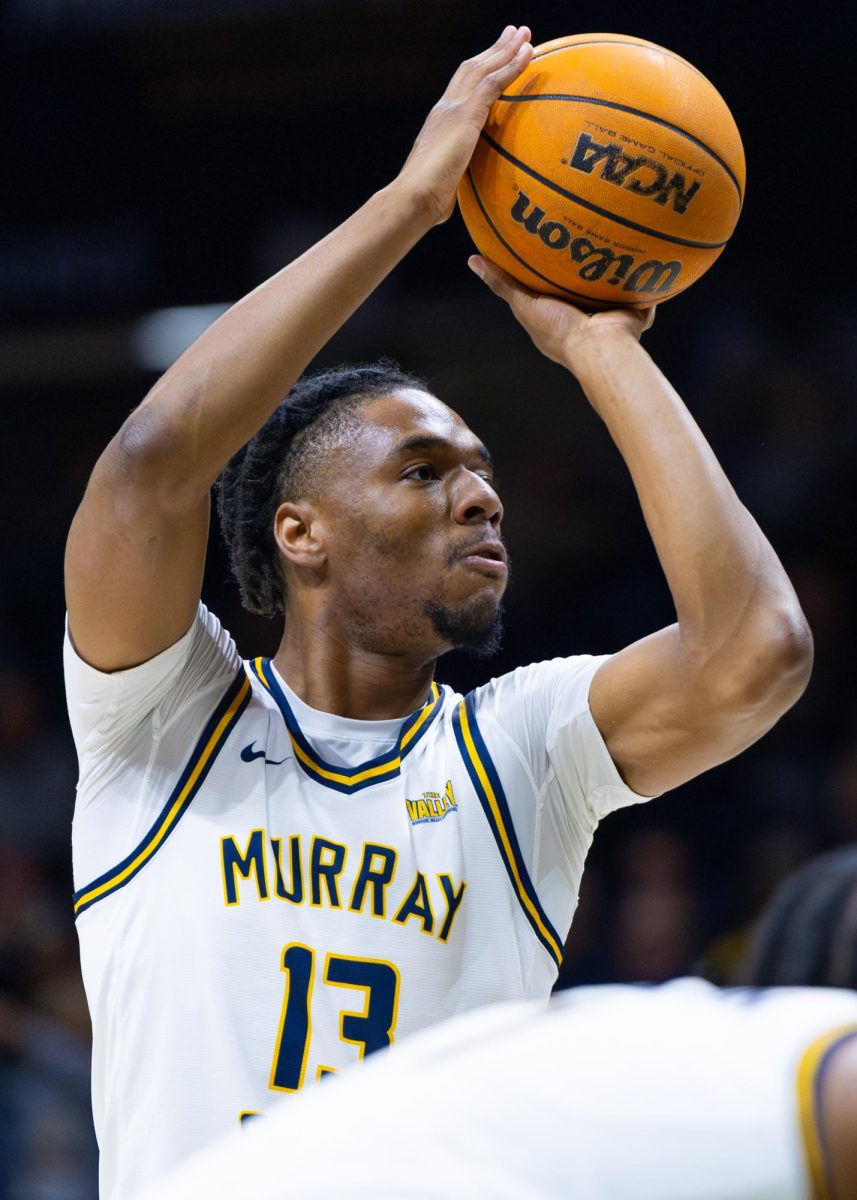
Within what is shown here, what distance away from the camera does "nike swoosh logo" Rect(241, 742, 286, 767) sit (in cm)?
269

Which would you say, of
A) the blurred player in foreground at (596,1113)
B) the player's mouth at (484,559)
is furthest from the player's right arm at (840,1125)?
the player's mouth at (484,559)

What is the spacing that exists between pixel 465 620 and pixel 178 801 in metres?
0.60

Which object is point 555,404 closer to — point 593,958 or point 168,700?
point 593,958

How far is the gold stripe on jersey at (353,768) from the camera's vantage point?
8.79 feet

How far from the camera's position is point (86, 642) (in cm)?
257

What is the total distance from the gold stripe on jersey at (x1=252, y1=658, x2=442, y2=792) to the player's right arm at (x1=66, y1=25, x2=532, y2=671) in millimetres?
303

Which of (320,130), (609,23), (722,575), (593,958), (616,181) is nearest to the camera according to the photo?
A: (722,575)

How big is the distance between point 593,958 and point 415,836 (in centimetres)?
323

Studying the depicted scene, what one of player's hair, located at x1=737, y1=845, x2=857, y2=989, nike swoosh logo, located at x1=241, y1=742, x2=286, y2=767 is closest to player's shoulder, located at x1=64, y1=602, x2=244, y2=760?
nike swoosh logo, located at x1=241, y1=742, x2=286, y2=767

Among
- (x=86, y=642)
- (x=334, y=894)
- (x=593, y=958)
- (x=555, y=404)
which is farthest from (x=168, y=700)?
(x=555, y=404)

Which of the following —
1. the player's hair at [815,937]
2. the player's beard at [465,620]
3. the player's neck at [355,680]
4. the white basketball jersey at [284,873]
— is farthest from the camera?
the player's neck at [355,680]

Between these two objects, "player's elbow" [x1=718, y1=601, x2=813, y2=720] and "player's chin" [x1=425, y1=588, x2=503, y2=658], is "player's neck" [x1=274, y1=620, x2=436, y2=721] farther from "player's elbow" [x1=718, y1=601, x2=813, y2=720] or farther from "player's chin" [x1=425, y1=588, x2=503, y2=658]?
"player's elbow" [x1=718, y1=601, x2=813, y2=720]

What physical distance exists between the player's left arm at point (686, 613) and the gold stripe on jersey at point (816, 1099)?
135 cm

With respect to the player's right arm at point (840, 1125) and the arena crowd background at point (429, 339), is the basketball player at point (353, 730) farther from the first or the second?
the arena crowd background at point (429, 339)
